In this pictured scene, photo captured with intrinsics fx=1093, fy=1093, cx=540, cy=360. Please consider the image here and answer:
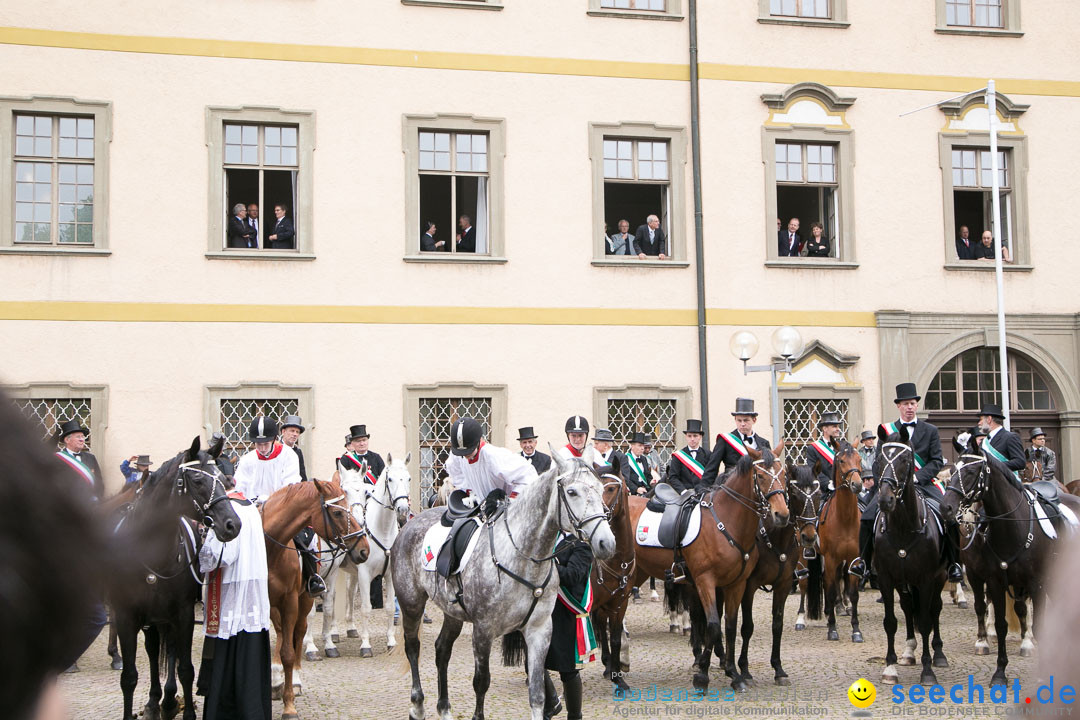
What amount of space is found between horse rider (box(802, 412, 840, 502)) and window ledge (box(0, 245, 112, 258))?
10849 mm

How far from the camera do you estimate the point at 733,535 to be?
10.2m

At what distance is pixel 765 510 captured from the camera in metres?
10.1

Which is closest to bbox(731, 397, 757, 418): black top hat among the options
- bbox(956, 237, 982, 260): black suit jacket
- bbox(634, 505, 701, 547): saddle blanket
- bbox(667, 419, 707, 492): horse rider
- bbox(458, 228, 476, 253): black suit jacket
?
bbox(667, 419, 707, 492): horse rider

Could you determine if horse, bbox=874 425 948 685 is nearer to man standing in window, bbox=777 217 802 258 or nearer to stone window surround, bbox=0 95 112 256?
man standing in window, bbox=777 217 802 258

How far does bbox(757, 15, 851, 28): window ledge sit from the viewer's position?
19.1 m

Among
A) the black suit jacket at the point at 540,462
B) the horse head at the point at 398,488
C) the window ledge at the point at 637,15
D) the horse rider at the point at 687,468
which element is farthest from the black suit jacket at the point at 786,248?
the horse head at the point at 398,488

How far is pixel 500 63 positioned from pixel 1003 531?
1150 centimetres

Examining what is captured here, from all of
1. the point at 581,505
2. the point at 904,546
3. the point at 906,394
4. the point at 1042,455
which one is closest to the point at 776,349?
the point at 906,394

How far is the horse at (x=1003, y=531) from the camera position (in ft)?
33.2

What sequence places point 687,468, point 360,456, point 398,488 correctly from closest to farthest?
point 398,488
point 687,468
point 360,456

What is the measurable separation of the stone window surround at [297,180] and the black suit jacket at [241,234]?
0.22 metres

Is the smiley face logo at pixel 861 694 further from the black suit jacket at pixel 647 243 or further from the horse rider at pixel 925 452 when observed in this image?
the black suit jacket at pixel 647 243

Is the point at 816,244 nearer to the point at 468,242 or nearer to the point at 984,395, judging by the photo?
the point at 984,395

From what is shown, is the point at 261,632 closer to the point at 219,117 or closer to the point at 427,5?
the point at 219,117
